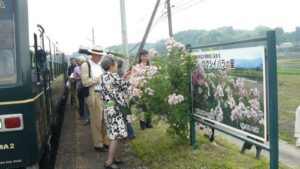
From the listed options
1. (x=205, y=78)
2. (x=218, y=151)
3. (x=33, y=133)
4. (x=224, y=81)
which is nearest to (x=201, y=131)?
(x=218, y=151)

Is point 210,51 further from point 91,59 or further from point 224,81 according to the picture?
point 91,59

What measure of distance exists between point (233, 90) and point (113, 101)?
6.60ft

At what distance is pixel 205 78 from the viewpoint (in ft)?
20.8

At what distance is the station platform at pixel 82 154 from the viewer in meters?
7.25

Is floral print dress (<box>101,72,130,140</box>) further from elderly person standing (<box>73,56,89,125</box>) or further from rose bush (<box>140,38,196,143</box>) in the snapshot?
→ elderly person standing (<box>73,56,89,125</box>)

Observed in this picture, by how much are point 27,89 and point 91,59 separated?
2668 mm

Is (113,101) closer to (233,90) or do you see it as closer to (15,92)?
(15,92)

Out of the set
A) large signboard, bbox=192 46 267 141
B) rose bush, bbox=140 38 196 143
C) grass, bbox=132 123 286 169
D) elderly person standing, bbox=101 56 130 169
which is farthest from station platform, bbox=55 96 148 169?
large signboard, bbox=192 46 267 141

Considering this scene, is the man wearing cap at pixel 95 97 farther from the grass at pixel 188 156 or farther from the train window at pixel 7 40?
the train window at pixel 7 40

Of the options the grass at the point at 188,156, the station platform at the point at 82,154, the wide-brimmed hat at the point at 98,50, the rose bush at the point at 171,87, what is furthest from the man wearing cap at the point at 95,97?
the rose bush at the point at 171,87

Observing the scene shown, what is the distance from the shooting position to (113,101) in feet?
21.7

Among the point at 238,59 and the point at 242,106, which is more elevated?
the point at 238,59

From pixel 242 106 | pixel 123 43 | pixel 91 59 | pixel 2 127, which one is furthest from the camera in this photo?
pixel 123 43

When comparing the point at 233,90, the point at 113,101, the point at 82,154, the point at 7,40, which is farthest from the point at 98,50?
the point at 233,90
